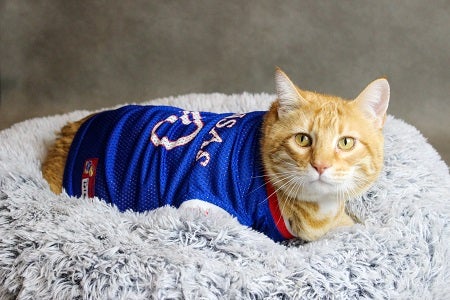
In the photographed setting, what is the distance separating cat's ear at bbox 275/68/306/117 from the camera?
5.32 ft

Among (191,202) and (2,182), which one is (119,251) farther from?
(2,182)

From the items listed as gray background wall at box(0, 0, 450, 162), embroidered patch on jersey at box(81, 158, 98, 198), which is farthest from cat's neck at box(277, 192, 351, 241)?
gray background wall at box(0, 0, 450, 162)

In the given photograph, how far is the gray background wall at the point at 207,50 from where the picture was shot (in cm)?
294

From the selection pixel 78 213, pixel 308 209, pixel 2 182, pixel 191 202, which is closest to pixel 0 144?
pixel 2 182

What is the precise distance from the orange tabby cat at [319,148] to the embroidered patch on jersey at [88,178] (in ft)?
1.79

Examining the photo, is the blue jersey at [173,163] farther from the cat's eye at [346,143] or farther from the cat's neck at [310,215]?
the cat's eye at [346,143]

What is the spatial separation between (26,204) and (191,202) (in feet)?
1.38

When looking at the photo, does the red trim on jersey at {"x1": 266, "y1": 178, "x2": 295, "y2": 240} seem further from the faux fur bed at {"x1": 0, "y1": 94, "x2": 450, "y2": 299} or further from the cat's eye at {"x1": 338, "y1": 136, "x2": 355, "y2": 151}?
the cat's eye at {"x1": 338, "y1": 136, "x2": 355, "y2": 151}

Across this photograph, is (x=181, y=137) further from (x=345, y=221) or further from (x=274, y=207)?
(x=345, y=221)

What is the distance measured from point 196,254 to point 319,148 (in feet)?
1.25

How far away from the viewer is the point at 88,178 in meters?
1.93

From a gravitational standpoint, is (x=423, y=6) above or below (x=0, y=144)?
above

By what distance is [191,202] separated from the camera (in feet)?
5.48

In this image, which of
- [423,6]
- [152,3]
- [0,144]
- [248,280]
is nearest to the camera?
[248,280]
